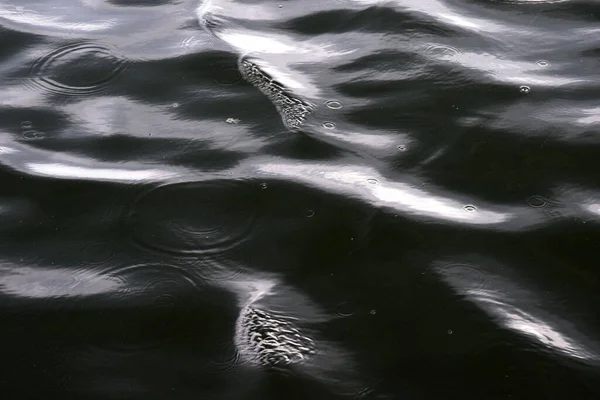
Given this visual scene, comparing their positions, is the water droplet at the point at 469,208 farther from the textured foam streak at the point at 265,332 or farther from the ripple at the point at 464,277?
the textured foam streak at the point at 265,332

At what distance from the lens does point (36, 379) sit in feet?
4.84

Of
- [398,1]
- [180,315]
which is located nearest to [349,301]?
[180,315]

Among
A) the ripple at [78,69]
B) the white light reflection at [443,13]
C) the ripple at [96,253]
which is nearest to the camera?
the ripple at [96,253]

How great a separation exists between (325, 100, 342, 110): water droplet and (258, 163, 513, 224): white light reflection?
11.2 inches

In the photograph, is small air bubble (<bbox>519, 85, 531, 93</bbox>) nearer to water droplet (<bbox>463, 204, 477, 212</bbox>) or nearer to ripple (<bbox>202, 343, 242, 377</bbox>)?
water droplet (<bbox>463, 204, 477, 212</bbox>)

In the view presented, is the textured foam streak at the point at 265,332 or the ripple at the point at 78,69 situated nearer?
the textured foam streak at the point at 265,332

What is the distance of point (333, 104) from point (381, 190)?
426 mm

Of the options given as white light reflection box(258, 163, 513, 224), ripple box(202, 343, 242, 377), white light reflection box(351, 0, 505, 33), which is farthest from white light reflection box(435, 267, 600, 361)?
white light reflection box(351, 0, 505, 33)

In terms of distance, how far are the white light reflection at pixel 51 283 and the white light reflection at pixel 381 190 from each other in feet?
1.65

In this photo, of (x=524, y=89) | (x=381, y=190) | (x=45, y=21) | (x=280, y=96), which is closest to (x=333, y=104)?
(x=280, y=96)

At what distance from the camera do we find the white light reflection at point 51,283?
165cm

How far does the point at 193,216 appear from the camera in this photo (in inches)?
72.2

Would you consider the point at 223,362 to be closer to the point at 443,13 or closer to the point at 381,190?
the point at 381,190

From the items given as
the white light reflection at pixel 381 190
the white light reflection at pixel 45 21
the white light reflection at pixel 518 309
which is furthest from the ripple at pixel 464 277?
the white light reflection at pixel 45 21
